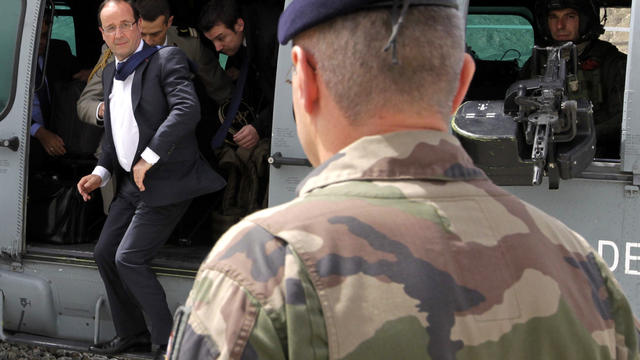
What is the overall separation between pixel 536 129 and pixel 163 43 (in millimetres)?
2171

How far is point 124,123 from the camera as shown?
3637 millimetres

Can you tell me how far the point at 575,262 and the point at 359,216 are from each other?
35 centimetres

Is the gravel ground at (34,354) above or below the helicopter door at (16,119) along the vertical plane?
below

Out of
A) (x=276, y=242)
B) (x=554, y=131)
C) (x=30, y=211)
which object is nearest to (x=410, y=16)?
(x=276, y=242)

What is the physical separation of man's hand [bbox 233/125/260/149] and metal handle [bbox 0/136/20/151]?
111 centimetres

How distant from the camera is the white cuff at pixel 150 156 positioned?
3.51 meters

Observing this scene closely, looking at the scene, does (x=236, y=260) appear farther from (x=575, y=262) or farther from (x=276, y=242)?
(x=575, y=262)

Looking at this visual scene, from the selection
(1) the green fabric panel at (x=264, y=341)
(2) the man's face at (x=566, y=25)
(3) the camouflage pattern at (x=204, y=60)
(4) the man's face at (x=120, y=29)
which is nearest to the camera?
(1) the green fabric panel at (x=264, y=341)

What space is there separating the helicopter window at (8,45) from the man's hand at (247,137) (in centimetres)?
123

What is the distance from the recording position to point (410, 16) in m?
1.10

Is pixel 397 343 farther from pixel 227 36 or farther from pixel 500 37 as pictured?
pixel 500 37

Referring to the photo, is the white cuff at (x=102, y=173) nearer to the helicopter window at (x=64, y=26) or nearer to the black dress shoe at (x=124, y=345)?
the black dress shoe at (x=124, y=345)

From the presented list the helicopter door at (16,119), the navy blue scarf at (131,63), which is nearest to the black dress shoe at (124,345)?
the helicopter door at (16,119)

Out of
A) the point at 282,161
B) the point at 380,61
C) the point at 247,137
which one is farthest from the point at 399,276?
the point at 247,137
